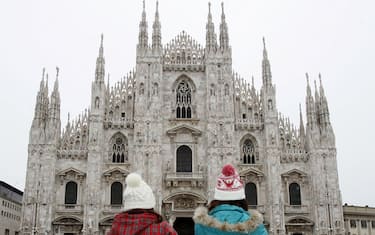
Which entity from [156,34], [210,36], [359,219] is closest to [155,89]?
[156,34]

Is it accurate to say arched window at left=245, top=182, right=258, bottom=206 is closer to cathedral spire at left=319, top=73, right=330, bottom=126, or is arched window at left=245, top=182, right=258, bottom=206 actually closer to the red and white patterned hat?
cathedral spire at left=319, top=73, right=330, bottom=126

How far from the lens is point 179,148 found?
35.2m

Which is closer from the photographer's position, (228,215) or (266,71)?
(228,215)

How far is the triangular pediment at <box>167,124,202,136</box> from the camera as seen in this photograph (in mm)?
35094

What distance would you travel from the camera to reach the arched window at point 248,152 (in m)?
35.4

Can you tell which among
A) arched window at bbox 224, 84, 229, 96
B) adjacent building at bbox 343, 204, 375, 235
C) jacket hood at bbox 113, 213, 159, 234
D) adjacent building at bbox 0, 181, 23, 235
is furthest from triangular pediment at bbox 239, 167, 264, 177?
jacket hood at bbox 113, 213, 159, 234

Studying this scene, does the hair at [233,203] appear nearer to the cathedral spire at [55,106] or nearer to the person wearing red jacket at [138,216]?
the person wearing red jacket at [138,216]

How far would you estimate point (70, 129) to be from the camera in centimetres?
3538

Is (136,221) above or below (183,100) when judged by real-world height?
below

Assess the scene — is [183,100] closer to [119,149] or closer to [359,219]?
[119,149]

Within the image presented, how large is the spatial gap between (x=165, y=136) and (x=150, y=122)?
5.26 ft

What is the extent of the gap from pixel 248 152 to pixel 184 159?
4.95 meters

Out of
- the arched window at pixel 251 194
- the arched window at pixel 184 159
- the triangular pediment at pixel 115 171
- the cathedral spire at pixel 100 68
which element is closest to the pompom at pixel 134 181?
the triangular pediment at pixel 115 171

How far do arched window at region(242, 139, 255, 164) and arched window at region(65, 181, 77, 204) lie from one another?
1270 cm
